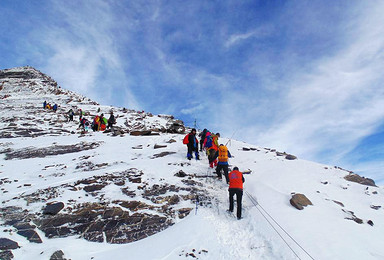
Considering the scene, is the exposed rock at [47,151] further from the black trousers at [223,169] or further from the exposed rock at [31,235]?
the black trousers at [223,169]

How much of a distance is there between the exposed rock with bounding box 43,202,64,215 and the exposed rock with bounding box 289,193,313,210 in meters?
8.45

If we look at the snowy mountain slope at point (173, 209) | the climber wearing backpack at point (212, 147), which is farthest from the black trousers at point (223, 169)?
the climber wearing backpack at point (212, 147)

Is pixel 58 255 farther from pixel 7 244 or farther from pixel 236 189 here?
pixel 236 189

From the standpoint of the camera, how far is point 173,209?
26.6 feet

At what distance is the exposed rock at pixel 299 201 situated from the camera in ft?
25.8

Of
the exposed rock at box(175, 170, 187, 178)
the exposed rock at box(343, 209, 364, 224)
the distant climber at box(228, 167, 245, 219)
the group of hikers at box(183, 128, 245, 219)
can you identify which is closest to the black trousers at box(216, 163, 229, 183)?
the group of hikers at box(183, 128, 245, 219)

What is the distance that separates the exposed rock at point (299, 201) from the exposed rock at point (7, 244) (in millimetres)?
8850

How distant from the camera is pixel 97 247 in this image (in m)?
6.16

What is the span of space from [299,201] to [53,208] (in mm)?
8909

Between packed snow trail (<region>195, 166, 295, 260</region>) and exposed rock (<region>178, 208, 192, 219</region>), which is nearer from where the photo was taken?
Answer: packed snow trail (<region>195, 166, 295, 260</region>)

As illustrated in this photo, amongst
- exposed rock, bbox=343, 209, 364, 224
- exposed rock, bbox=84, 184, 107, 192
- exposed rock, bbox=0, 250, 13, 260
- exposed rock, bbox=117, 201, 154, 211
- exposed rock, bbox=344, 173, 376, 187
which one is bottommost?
exposed rock, bbox=0, 250, 13, 260

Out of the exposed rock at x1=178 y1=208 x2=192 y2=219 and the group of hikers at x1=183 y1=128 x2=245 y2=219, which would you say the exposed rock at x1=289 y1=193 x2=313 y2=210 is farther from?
the exposed rock at x1=178 y1=208 x2=192 y2=219

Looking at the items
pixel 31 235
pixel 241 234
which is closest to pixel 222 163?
pixel 241 234

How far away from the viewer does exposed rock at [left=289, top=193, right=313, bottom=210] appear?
7864 mm
